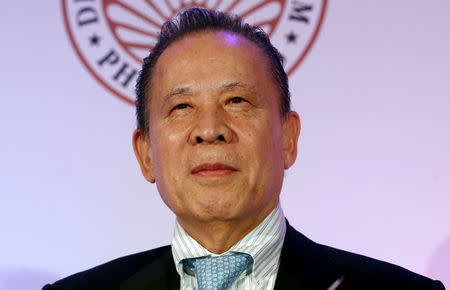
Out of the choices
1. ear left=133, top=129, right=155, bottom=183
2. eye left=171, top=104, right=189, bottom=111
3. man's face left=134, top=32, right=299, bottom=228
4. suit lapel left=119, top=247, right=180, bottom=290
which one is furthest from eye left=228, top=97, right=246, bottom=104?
suit lapel left=119, top=247, right=180, bottom=290

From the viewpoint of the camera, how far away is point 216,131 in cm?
152

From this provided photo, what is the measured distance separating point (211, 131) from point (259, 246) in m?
0.32

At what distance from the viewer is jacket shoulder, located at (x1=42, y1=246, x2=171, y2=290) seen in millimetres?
1806

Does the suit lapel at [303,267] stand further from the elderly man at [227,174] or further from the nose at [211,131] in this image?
the nose at [211,131]

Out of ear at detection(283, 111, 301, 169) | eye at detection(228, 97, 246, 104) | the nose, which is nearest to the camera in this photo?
the nose

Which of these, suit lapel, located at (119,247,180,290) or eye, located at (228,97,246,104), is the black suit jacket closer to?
suit lapel, located at (119,247,180,290)

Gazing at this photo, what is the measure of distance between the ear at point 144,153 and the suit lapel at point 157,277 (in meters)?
0.22

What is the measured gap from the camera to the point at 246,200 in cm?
156

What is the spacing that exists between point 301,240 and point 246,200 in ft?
0.83

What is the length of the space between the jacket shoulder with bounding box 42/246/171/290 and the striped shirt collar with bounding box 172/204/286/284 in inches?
5.5

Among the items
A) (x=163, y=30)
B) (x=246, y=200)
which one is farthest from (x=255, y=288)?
(x=163, y=30)

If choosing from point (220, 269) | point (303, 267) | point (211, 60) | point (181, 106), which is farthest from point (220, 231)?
point (211, 60)

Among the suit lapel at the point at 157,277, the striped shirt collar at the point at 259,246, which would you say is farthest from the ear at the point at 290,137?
the suit lapel at the point at 157,277

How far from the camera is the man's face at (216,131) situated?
1534 mm
